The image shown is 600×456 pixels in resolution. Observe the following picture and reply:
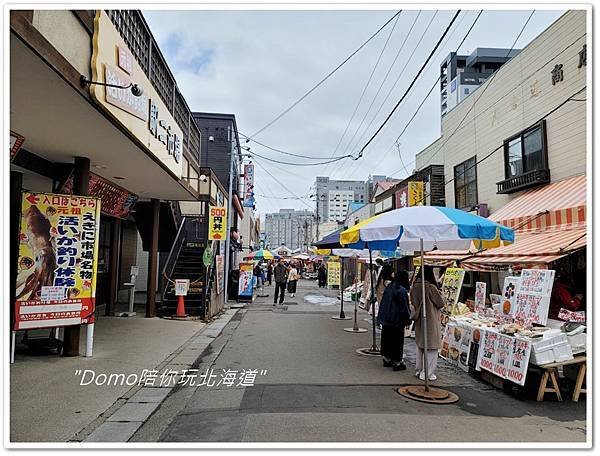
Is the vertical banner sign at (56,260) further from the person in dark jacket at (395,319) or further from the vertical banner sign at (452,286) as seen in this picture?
the vertical banner sign at (452,286)

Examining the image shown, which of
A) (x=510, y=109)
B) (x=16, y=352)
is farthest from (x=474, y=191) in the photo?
(x=16, y=352)

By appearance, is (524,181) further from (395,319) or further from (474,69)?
(474,69)

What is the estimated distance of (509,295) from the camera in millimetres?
8445

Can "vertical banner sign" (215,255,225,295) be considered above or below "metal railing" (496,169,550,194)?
below

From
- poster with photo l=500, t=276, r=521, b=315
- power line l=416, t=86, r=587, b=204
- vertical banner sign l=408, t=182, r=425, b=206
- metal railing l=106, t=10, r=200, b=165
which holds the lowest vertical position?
poster with photo l=500, t=276, r=521, b=315

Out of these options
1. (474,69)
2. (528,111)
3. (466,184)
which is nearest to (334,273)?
(466,184)

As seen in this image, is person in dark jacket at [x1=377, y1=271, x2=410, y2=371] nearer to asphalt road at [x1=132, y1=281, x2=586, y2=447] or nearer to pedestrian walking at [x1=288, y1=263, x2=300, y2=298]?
asphalt road at [x1=132, y1=281, x2=586, y2=447]

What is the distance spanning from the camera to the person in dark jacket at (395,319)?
7.63 m

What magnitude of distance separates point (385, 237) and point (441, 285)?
6708mm

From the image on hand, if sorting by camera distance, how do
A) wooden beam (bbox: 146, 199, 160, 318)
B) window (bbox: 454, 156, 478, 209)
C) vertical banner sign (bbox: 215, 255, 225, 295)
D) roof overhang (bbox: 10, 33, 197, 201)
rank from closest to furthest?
roof overhang (bbox: 10, 33, 197, 201), wooden beam (bbox: 146, 199, 160, 318), vertical banner sign (bbox: 215, 255, 225, 295), window (bbox: 454, 156, 478, 209)

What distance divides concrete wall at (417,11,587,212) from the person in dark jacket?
553 cm

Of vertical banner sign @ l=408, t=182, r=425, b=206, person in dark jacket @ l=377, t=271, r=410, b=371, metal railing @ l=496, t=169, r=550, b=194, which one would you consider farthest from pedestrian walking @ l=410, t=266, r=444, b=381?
vertical banner sign @ l=408, t=182, r=425, b=206

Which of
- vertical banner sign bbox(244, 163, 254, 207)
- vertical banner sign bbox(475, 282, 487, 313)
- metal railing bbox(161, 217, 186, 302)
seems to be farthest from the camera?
vertical banner sign bbox(244, 163, 254, 207)

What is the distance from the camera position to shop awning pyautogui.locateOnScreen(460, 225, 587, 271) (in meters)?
8.02
